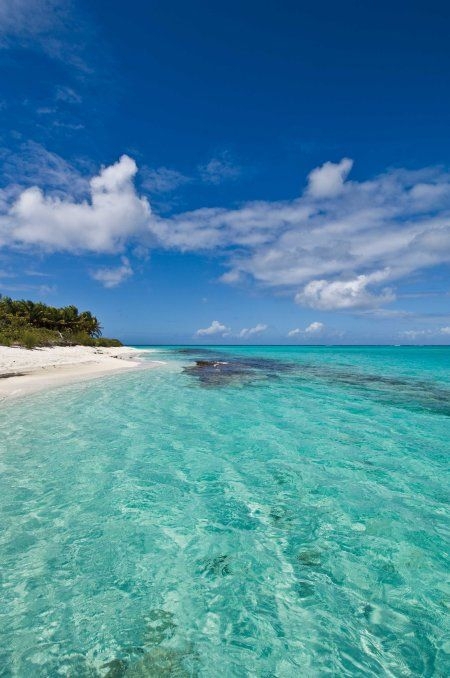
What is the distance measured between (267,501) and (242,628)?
2.96 m

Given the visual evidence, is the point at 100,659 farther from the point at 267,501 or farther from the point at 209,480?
the point at 209,480

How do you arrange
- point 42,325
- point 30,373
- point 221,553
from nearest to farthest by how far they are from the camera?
point 221,553, point 30,373, point 42,325

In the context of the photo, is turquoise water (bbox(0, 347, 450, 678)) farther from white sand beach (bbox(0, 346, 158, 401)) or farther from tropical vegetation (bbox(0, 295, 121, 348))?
tropical vegetation (bbox(0, 295, 121, 348))

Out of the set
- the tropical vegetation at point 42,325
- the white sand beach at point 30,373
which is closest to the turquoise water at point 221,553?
the white sand beach at point 30,373

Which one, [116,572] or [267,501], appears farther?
[267,501]

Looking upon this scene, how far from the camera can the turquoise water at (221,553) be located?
3.31 m

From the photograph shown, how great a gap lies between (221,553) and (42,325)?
65177 millimetres

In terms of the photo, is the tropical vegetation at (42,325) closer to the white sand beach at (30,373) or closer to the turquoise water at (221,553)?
the white sand beach at (30,373)

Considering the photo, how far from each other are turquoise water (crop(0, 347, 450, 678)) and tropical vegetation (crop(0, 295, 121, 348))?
116ft

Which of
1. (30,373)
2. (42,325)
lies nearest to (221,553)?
(30,373)

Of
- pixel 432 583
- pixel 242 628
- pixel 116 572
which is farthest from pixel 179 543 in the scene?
pixel 432 583

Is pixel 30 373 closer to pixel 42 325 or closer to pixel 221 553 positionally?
pixel 221 553

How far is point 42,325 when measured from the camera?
6069 cm

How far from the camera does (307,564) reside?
4672 mm
